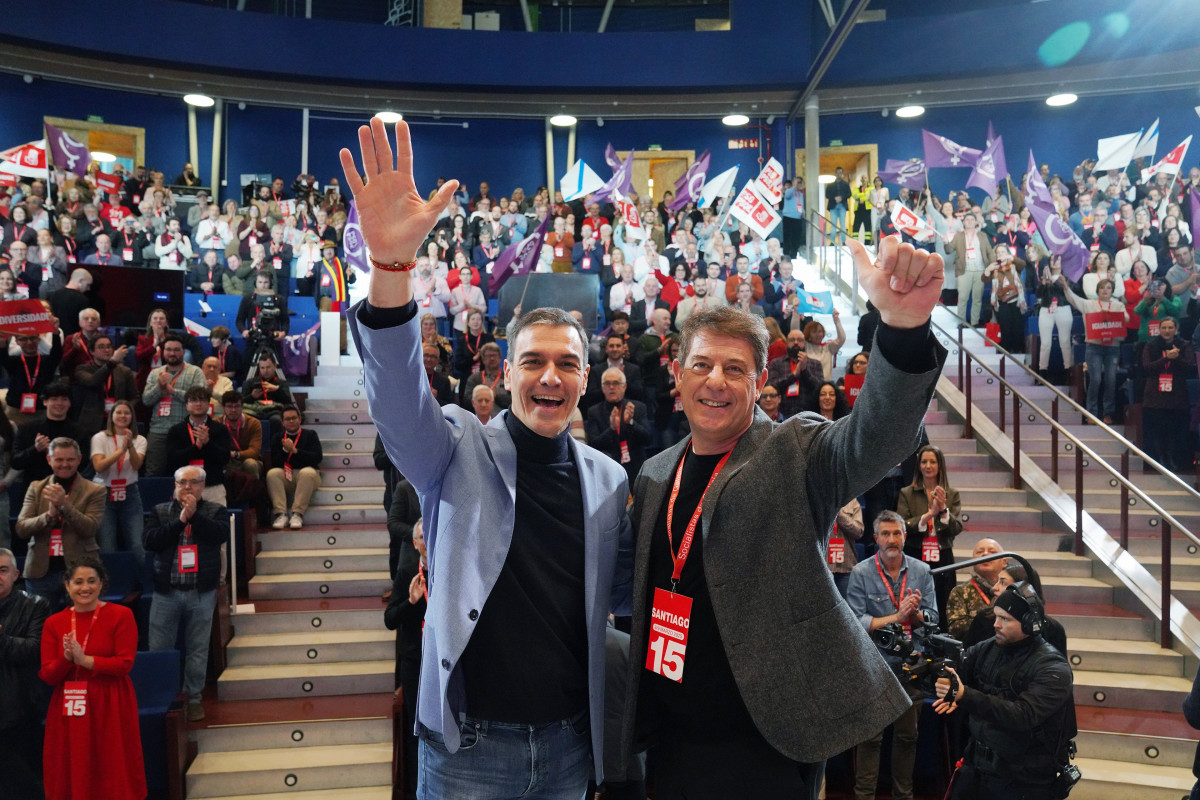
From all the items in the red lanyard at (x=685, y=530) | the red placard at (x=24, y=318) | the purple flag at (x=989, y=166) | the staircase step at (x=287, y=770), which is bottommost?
the staircase step at (x=287, y=770)

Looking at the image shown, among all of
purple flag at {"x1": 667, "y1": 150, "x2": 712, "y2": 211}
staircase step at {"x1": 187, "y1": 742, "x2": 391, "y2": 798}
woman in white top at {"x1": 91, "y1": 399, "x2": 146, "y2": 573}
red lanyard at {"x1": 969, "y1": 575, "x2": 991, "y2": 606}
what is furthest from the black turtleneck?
purple flag at {"x1": 667, "y1": 150, "x2": 712, "y2": 211}

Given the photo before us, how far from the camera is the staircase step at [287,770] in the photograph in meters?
5.58

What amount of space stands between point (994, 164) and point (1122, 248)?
2.50m

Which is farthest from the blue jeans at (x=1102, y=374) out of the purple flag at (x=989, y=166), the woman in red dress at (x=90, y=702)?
the woman in red dress at (x=90, y=702)

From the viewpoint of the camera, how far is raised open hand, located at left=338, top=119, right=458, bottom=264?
1.82 m

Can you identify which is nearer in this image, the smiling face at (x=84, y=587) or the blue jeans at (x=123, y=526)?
the smiling face at (x=84, y=587)

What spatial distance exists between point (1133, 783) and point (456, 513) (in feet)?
17.0

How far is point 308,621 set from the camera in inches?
270

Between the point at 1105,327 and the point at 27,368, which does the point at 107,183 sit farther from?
the point at 1105,327

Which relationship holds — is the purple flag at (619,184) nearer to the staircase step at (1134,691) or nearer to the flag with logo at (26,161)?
the flag with logo at (26,161)

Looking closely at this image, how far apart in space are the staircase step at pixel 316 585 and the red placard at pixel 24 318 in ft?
9.59

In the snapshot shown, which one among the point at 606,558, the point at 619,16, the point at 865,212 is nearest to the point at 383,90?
the point at 619,16

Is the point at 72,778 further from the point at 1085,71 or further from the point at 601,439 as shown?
the point at 1085,71

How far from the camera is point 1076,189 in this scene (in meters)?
14.6
